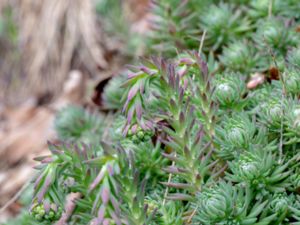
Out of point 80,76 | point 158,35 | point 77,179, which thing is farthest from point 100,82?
point 77,179

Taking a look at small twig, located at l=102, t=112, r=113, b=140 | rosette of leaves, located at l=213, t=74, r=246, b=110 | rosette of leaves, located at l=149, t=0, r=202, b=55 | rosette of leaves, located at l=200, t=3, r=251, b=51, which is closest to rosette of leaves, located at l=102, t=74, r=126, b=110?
small twig, located at l=102, t=112, r=113, b=140

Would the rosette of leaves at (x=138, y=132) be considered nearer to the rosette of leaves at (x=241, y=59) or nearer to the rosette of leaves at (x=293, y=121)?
the rosette of leaves at (x=293, y=121)

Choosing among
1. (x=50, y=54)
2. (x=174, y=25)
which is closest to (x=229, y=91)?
(x=174, y=25)

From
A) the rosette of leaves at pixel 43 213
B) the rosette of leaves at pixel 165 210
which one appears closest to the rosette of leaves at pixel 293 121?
the rosette of leaves at pixel 165 210

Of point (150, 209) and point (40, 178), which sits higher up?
point (40, 178)

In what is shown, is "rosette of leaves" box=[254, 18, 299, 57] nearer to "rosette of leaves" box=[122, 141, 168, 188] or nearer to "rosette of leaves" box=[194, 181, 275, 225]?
"rosette of leaves" box=[122, 141, 168, 188]

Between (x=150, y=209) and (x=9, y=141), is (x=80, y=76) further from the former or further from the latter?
(x=150, y=209)

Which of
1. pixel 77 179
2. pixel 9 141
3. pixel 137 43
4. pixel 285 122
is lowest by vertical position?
pixel 9 141
